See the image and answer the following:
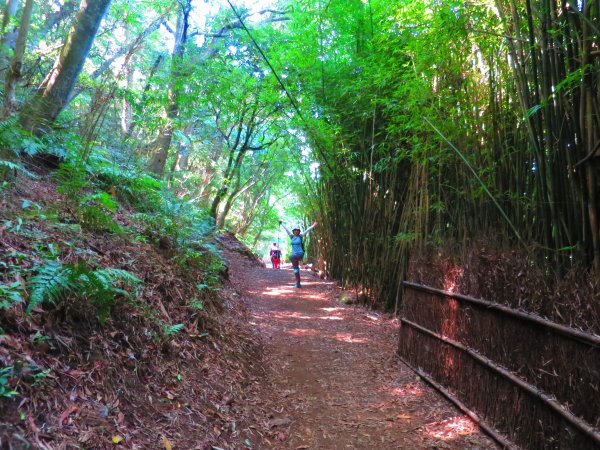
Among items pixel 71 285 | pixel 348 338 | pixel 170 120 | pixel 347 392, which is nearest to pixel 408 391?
pixel 347 392

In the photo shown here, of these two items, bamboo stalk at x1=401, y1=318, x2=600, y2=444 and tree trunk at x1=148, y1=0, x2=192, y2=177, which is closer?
bamboo stalk at x1=401, y1=318, x2=600, y2=444

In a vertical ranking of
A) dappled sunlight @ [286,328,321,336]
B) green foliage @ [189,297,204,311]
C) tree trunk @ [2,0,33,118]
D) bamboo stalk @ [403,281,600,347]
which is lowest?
dappled sunlight @ [286,328,321,336]

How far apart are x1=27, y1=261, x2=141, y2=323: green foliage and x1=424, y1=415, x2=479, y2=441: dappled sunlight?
88.8 inches

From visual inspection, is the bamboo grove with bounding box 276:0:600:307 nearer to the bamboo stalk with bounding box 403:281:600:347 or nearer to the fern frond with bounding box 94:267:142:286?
the bamboo stalk with bounding box 403:281:600:347

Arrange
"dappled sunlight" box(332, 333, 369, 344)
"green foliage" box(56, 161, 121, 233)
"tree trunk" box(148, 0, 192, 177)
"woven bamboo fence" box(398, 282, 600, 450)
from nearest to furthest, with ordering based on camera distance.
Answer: "woven bamboo fence" box(398, 282, 600, 450)
"green foliage" box(56, 161, 121, 233)
"dappled sunlight" box(332, 333, 369, 344)
"tree trunk" box(148, 0, 192, 177)

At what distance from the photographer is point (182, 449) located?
1938 millimetres

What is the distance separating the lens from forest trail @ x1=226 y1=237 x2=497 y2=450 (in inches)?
104

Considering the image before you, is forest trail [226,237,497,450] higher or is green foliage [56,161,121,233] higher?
green foliage [56,161,121,233]

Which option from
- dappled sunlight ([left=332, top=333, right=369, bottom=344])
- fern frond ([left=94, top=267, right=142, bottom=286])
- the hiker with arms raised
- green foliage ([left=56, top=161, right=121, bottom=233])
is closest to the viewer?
fern frond ([left=94, top=267, right=142, bottom=286])

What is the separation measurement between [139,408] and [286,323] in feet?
11.6

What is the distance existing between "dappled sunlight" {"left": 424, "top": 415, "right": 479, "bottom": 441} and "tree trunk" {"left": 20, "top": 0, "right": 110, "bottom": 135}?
171 inches

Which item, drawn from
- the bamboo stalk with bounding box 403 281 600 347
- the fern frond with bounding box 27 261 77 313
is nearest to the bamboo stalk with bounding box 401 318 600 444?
the bamboo stalk with bounding box 403 281 600 347

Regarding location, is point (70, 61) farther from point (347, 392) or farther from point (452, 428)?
point (452, 428)

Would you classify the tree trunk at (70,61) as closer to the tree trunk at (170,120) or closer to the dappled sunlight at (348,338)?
the tree trunk at (170,120)
